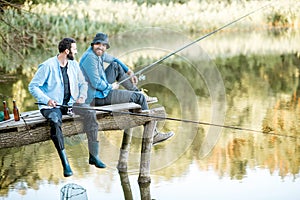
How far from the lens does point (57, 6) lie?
13.8 metres

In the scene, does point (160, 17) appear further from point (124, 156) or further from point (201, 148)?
point (124, 156)

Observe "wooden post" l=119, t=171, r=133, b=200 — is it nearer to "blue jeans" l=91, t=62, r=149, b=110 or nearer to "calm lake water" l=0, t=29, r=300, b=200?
"calm lake water" l=0, t=29, r=300, b=200

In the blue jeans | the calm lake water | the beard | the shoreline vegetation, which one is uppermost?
the shoreline vegetation

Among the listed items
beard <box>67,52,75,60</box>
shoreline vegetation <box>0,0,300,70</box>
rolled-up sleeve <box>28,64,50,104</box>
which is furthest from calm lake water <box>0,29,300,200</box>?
shoreline vegetation <box>0,0,300,70</box>

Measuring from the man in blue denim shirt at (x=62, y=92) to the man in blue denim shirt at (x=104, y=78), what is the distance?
0.40 feet

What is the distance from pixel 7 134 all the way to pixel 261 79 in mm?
5558

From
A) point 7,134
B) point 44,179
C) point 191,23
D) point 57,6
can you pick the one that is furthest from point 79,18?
point 7,134

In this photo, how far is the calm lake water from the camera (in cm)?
511

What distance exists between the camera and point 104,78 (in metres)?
4.89

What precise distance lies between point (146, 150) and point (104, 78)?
1.98 feet

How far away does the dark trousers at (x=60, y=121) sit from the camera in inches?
175

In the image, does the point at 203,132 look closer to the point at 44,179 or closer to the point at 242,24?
the point at 44,179

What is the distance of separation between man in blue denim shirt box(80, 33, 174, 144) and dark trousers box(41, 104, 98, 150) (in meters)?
0.20

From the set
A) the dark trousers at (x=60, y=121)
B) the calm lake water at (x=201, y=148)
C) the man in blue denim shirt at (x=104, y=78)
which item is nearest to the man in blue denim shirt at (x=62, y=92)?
the dark trousers at (x=60, y=121)
